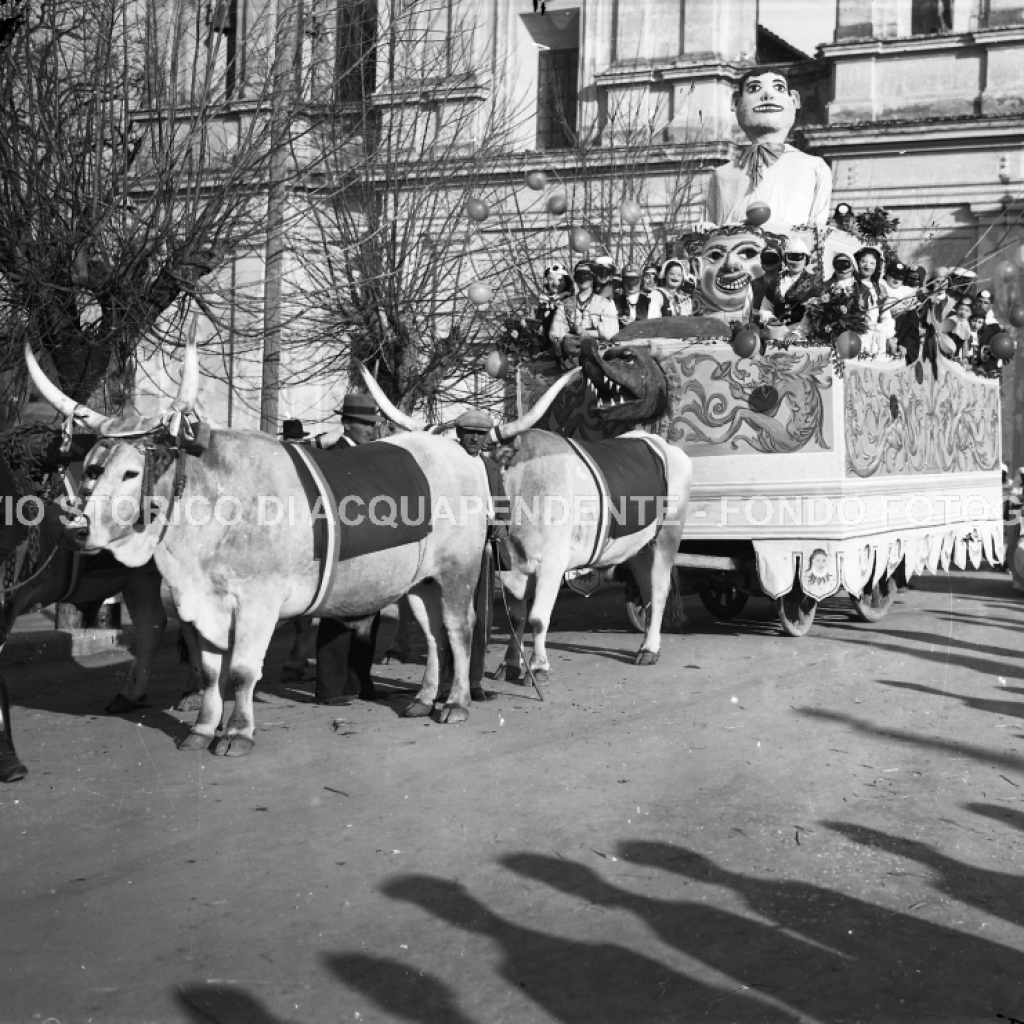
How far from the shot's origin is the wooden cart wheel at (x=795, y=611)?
11.9m

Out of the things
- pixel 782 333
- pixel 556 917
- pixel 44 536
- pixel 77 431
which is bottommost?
pixel 556 917

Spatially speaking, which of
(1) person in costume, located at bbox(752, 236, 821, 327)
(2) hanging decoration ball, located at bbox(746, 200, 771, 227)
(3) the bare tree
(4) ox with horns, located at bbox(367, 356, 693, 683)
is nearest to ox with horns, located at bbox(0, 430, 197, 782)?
(4) ox with horns, located at bbox(367, 356, 693, 683)

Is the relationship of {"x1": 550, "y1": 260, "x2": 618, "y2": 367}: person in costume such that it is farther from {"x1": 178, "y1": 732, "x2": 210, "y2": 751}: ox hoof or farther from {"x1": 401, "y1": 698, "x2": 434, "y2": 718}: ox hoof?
{"x1": 178, "y1": 732, "x2": 210, "y2": 751}: ox hoof

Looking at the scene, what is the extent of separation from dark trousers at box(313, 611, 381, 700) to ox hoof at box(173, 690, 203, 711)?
71 centimetres

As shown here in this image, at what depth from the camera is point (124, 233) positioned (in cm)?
1171

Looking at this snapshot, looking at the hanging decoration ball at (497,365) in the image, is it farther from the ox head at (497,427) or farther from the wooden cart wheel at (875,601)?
the wooden cart wheel at (875,601)

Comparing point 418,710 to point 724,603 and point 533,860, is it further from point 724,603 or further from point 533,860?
point 724,603

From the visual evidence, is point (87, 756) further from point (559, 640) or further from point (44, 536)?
point (559, 640)

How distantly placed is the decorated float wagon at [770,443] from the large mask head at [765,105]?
298 centimetres

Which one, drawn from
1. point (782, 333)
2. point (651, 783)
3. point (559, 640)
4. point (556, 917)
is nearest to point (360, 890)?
point (556, 917)

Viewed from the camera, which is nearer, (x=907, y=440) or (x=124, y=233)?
(x=124, y=233)

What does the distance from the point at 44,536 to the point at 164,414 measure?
4.09ft

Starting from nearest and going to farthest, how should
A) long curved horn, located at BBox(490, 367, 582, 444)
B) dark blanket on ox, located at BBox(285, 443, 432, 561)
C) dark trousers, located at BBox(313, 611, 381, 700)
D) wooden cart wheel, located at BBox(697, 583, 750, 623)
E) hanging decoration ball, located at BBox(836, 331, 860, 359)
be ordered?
dark blanket on ox, located at BBox(285, 443, 432, 561), dark trousers, located at BBox(313, 611, 381, 700), long curved horn, located at BBox(490, 367, 582, 444), hanging decoration ball, located at BBox(836, 331, 860, 359), wooden cart wheel, located at BBox(697, 583, 750, 623)

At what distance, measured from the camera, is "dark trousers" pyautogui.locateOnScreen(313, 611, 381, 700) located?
8.95 meters
